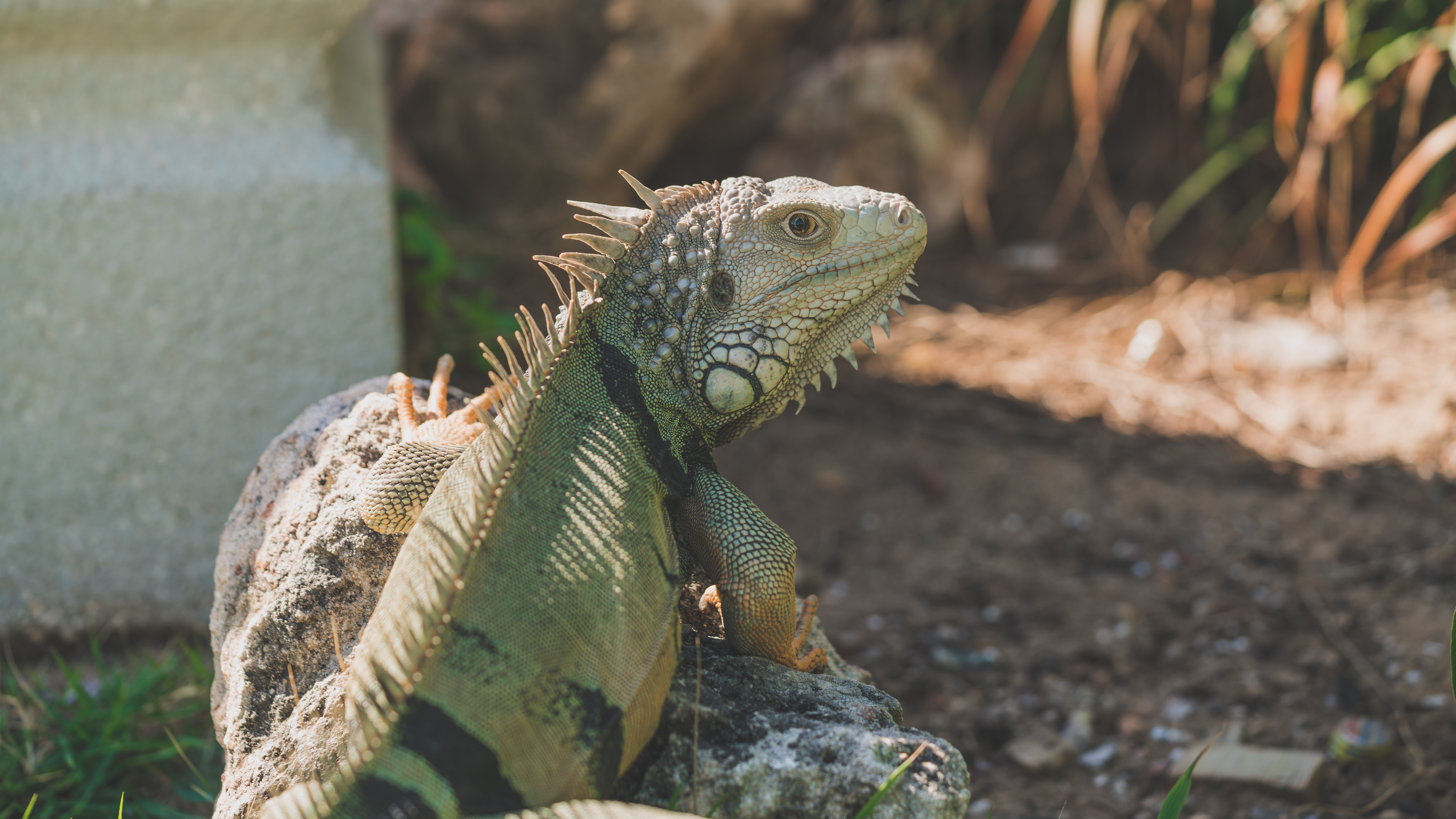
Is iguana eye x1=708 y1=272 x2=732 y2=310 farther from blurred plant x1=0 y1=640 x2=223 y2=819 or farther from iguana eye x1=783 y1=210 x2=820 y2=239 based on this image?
blurred plant x1=0 y1=640 x2=223 y2=819

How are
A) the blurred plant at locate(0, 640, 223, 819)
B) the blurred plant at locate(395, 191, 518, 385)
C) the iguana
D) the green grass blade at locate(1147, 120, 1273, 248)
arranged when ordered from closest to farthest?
the iguana
the blurred plant at locate(0, 640, 223, 819)
the blurred plant at locate(395, 191, 518, 385)
the green grass blade at locate(1147, 120, 1273, 248)

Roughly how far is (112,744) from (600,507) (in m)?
1.72

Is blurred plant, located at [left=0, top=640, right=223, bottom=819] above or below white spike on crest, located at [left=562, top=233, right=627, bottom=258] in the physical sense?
below

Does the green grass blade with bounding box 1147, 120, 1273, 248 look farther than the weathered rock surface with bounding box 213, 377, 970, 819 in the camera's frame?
Yes

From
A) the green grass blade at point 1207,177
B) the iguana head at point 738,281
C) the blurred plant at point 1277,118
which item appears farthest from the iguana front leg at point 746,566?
the green grass blade at point 1207,177

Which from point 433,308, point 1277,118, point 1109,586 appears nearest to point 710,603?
point 1109,586

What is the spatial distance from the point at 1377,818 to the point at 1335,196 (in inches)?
164

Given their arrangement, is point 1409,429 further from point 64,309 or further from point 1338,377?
point 64,309

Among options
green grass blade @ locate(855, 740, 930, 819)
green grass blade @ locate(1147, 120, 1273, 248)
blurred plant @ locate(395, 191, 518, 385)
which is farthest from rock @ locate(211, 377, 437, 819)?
green grass blade @ locate(1147, 120, 1273, 248)

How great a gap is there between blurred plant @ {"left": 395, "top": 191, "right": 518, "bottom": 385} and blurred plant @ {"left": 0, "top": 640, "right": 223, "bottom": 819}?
1474mm

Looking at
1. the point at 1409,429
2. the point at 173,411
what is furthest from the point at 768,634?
the point at 1409,429

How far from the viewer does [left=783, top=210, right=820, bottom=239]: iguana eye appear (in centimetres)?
221

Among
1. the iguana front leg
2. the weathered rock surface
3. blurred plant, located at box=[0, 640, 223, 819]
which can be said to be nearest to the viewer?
the weathered rock surface

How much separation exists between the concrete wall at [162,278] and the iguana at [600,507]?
1176mm
